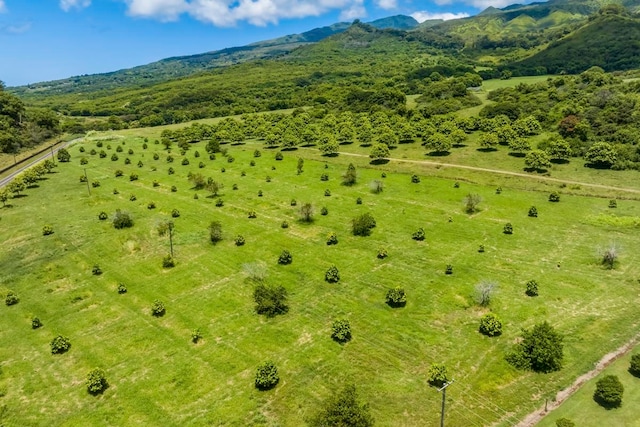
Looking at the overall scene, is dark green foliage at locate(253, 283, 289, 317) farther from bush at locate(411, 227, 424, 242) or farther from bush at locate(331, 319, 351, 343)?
bush at locate(411, 227, 424, 242)

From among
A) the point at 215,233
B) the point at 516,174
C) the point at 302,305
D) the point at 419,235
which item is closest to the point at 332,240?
the point at 419,235

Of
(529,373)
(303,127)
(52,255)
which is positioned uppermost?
(303,127)

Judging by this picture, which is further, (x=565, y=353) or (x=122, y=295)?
(x=122, y=295)

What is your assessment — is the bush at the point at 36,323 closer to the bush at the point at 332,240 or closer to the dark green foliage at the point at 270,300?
the dark green foliage at the point at 270,300

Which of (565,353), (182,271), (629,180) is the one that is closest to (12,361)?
(182,271)

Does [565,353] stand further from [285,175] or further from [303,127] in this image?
[303,127]

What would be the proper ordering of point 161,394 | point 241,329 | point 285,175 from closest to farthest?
point 161,394 < point 241,329 < point 285,175

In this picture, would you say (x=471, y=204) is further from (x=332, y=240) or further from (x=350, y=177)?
(x=350, y=177)
